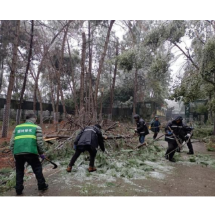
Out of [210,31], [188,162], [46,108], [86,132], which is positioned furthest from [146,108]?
[86,132]

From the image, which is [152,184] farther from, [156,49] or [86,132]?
[156,49]

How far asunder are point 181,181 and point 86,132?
2587 millimetres

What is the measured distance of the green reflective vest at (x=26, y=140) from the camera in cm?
375

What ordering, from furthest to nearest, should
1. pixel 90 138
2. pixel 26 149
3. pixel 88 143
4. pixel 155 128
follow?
pixel 155 128 → pixel 90 138 → pixel 88 143 → pixel 26 149

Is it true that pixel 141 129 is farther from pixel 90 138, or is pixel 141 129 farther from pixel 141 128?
pixel 90 138

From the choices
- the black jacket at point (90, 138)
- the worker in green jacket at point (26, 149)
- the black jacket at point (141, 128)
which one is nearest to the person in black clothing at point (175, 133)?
the black jacket at point (141, 128)

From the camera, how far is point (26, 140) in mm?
3789

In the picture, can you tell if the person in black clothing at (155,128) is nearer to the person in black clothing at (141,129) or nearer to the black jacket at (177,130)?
the person in black clothing at (141,129)

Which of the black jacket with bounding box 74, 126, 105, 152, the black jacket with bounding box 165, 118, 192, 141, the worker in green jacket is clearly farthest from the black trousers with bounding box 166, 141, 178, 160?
the worker in green jacket

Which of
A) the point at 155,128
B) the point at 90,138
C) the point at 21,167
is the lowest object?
the point at 21,167

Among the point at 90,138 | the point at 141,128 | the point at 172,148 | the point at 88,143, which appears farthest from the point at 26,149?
the point at 141,128

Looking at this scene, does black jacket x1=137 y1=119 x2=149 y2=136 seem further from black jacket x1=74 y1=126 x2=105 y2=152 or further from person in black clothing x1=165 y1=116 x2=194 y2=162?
black jacket x1=74 y1=126 x2=105 y2=152

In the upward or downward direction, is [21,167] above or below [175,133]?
below
